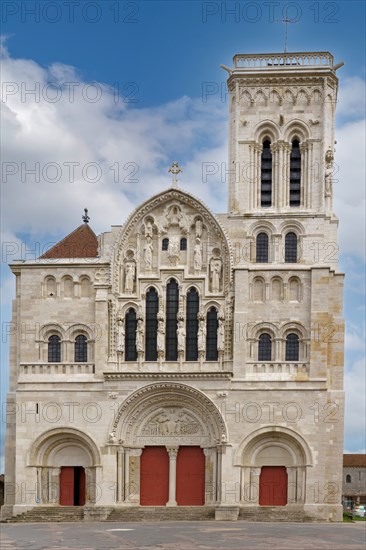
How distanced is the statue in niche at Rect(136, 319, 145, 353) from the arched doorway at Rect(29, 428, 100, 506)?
493 centimetres

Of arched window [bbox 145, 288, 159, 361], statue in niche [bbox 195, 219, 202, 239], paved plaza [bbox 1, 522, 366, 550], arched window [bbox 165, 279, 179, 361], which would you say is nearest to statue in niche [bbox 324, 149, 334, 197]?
statue in niche [bbox 195, 219, 202, 239]

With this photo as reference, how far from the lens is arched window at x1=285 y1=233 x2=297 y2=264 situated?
51344 millimetres

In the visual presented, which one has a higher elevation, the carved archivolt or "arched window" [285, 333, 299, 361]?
"arched window" [285, 333, 299, 361]

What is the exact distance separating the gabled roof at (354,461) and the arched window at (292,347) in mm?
48116

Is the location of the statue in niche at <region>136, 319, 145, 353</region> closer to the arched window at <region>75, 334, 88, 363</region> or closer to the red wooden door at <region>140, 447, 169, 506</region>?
the arched window at <region>75, 334, 88, 363</region>

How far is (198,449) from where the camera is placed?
50.4 m

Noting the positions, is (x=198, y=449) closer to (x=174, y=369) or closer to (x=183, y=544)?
(x=174, y=369)

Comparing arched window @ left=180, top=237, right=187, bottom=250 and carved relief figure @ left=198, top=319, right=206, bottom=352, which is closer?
carved relief figure @ left=198, top=319, right=206, bottom=352

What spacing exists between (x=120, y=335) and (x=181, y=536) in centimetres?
1603

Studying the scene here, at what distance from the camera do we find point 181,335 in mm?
50406

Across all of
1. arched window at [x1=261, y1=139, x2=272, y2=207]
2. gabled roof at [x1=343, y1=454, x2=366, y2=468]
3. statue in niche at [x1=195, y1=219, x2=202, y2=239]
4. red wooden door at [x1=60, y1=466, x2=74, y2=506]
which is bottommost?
gabled roof at [x1=343, y1=454, x2=366, y2=468]

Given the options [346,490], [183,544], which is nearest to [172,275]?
[183,544]

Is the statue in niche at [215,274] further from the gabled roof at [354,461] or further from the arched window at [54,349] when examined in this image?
the gabled roof at [354,461]

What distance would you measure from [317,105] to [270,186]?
4690 millimetres
